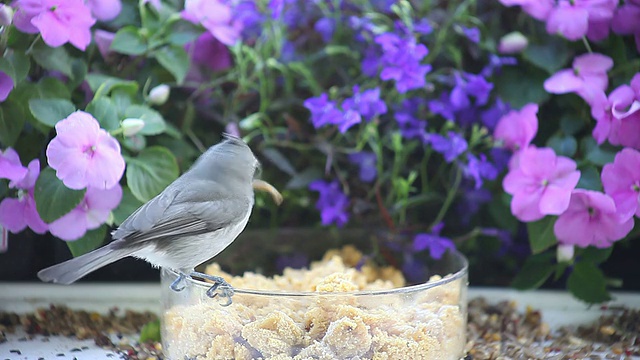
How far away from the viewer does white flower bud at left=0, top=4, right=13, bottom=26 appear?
87cm

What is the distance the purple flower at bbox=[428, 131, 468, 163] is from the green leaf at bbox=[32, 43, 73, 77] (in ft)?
1.77

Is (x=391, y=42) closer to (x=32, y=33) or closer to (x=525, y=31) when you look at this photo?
(x=525, y=31)

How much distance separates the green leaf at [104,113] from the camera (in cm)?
94

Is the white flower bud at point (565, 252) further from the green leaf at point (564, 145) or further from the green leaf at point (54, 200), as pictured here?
the green leaf at point (54, 200)

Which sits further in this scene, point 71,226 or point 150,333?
point 150,333

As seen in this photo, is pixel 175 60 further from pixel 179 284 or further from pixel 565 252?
pixel 565 252

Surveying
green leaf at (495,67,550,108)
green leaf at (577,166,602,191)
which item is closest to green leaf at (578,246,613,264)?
green leaf at (577,166,602,191)

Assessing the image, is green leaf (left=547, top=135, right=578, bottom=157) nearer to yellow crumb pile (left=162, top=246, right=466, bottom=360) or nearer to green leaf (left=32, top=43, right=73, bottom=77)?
yellow crumb pile (left=162, top=246, right=466, bottom=360)

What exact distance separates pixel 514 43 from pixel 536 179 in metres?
0.25

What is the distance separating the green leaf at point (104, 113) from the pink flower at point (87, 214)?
81 millimetres

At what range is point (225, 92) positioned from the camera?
1225 mm

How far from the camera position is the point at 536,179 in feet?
3.32

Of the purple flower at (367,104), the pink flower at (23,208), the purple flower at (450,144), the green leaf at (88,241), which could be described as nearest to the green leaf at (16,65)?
the pink flower at (23,208)

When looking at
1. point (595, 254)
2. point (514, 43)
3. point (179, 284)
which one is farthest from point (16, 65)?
point (595, 254)
